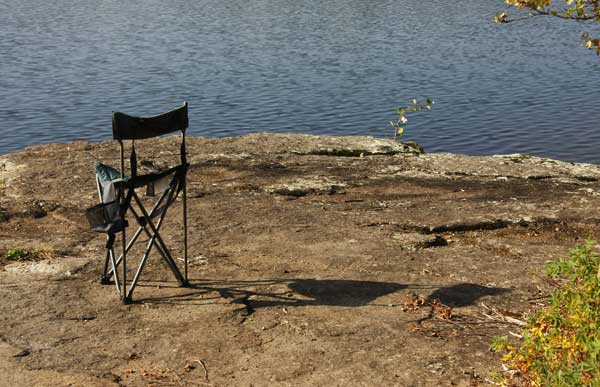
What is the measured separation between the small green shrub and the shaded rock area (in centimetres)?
102

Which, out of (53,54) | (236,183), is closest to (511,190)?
(236,183)

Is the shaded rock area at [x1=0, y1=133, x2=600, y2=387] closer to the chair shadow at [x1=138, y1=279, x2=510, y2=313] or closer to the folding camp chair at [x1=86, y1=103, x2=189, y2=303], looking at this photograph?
the chair shadow at [x1=138, y1=279, x2=510, y2=313]

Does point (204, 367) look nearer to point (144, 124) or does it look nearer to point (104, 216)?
point (104, 216)

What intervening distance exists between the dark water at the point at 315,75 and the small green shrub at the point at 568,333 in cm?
1381

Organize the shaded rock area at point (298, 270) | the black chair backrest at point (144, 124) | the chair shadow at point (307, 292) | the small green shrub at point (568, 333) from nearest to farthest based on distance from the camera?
the small green shrub at point (568, 333), the shaded rock area at point (298, 270), the black chair backrest at point (144, 124), the chair shadow at point (307, 292)

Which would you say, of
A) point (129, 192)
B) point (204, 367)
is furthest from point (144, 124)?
point (204, 367)

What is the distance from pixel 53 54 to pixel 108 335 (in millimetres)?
25096

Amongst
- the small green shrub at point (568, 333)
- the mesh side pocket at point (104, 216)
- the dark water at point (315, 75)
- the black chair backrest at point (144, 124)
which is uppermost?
the black chair backrest at point (144, 124)

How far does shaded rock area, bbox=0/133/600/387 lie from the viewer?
5516 mm

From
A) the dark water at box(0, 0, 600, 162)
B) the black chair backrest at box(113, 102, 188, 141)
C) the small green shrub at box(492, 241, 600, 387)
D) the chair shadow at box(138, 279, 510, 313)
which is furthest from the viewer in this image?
the dark water at box(0, 0, 600, 162)

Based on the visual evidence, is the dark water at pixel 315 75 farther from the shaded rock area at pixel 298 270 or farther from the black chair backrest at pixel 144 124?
the black chair backrest at pixel 144 124

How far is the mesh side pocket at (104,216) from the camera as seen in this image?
21.4 ft

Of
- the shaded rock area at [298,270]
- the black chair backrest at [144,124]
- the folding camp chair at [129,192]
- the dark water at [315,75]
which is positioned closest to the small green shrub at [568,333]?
the shaded rock area at [298,270]

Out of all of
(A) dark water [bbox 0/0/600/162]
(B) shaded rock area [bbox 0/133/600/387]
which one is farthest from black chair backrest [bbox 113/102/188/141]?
(A) dark water [bbox 0/0/600/162]
